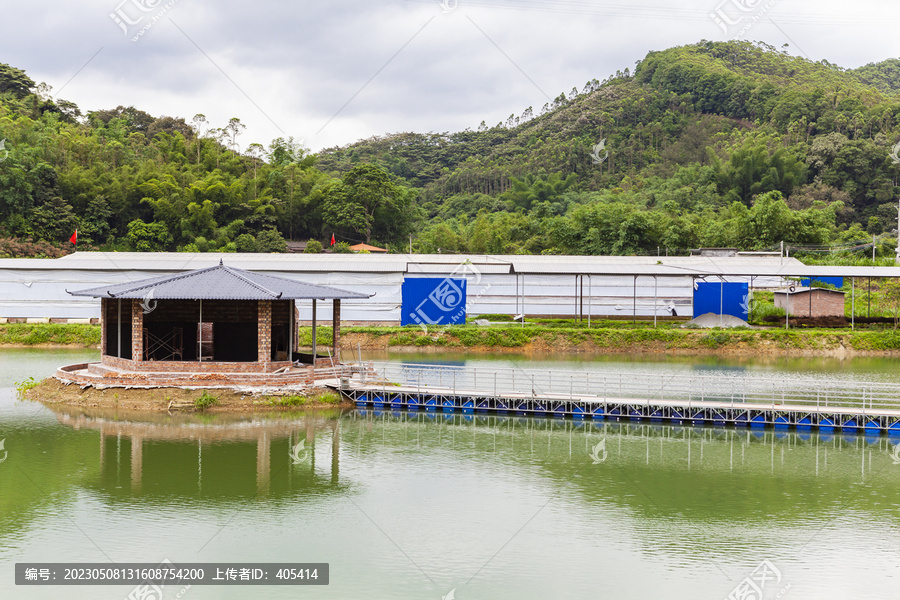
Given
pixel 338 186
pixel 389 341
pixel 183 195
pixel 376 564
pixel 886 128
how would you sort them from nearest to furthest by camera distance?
pixel 376 564, pixel 389 341, pixel 183 195, pixel 338 186, pixel 886 128

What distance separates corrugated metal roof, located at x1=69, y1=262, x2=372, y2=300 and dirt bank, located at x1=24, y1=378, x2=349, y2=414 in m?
2.60

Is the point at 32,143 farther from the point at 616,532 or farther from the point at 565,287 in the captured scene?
the point at 616,532

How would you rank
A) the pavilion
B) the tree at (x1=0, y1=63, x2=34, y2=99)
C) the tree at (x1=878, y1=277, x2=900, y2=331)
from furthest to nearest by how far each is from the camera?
the tree at (x1=0, y1=63, x2=34, y2=99), the tree at (x1=878, y1=277, x2=900, y2=331), the pavilion

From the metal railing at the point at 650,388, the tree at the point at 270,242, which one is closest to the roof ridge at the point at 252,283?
the metal railing at the point at 650,388

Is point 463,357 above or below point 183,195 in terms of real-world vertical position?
below

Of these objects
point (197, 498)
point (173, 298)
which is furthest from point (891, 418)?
point (173, 298)

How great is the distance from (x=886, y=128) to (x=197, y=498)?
94815 millimetres

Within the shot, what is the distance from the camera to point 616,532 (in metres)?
13.5

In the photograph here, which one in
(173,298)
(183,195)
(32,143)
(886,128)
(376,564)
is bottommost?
(376,564)

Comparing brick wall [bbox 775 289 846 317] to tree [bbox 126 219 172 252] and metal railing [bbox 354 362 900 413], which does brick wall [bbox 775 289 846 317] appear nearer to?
metal railing [bbox 354 362 900 413]

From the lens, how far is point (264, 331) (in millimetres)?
23859

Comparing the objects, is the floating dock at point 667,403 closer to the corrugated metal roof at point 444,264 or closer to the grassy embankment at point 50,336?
the grassy embankment at point 50,336

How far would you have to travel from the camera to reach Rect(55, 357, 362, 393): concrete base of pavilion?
23.2 m

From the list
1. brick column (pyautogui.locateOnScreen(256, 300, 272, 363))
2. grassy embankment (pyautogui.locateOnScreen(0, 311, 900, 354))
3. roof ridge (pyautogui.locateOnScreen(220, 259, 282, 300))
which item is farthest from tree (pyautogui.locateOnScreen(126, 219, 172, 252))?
brick column (pyautogui.locateOnScreen(256, 300, 272, 363))
